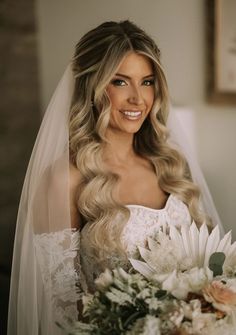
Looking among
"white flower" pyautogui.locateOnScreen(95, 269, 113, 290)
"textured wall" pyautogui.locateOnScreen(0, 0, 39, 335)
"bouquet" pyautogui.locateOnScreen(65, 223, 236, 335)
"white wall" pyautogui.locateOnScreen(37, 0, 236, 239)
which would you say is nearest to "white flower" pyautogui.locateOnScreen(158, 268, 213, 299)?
"bouquet" pyautogui.locateOnScreen(65, 223, 236, 335)

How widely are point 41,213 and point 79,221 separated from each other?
5.7 inches

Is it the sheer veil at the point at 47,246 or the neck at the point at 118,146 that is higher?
the neck at the point at 118,146

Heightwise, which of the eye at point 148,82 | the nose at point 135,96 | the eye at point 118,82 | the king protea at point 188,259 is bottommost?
the king protea at point 188,259

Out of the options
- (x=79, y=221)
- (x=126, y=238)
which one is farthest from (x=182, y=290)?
(x=79, y=221)

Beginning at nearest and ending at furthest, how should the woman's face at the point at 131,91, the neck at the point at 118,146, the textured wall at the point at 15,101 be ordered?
the woman's face at the point at 131,91, the neck at the point at 118,146, the textured wall at the point at 15,101

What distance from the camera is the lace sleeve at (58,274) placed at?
1379 mm

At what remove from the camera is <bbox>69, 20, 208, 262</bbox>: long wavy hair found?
4.72 feet

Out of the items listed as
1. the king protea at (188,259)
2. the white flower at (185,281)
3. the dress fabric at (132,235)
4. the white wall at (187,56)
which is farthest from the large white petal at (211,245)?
the white wall at (187,56)

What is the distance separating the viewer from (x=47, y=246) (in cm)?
139

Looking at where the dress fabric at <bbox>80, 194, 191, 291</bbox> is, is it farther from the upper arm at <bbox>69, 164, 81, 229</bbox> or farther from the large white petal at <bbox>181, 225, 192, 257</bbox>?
the large white petal at <bbox>181, 225, 192, 257</bbox>

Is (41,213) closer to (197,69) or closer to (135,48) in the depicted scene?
(135,48)

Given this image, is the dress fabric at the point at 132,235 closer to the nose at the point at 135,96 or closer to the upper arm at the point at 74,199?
the upper arm at the point at 74,199

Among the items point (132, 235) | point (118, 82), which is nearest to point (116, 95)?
point (118, 82)

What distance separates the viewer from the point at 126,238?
1459mm
